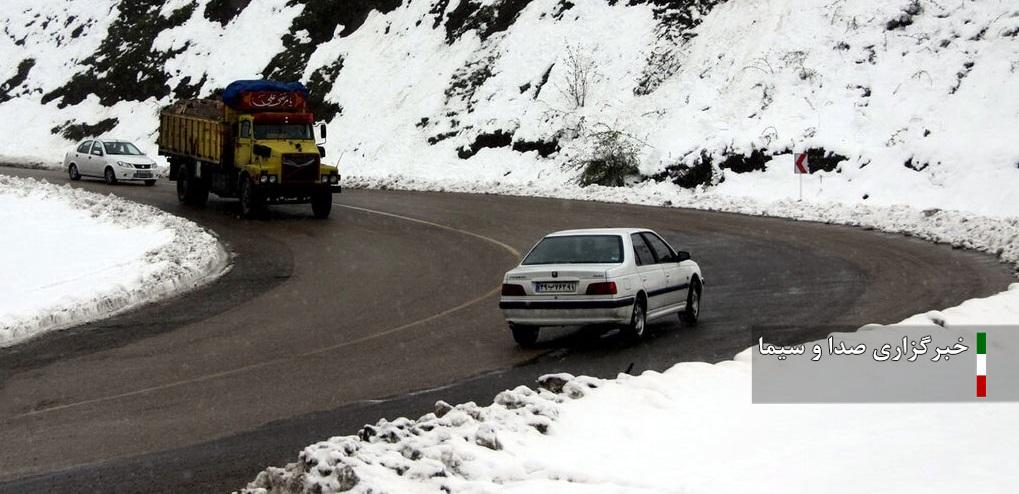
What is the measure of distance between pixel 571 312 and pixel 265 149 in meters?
16.4

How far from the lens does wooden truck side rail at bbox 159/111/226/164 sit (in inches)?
1105

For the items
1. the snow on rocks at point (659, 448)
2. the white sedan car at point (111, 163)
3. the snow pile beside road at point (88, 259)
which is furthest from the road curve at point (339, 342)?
the white sedan car at point (111, 163)

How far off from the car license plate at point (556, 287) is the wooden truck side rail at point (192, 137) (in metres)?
17.6

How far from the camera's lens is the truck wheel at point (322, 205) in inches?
1091

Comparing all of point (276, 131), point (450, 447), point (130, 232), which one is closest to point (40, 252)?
point (130, 232)

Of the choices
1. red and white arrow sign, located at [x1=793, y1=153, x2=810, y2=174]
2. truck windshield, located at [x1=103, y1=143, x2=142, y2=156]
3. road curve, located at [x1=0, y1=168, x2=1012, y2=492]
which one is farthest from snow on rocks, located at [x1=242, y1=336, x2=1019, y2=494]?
truck windshield, located at [x1=103, y1=143, x2=142, y2=156]

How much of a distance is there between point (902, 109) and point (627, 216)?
10.4m

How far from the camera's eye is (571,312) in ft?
39.3

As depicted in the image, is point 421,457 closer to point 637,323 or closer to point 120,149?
point 637,323

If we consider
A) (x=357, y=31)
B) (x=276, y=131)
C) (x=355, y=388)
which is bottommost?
(x=355, y=388)

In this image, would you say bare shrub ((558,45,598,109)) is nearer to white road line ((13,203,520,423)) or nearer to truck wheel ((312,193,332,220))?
truck wheel ((312,193,332,220))

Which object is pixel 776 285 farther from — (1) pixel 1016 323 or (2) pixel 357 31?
(2) pixel 357 31

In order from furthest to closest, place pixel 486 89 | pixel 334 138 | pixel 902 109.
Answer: pixel 334 138 → pixel 486 89 → pixel 902 109

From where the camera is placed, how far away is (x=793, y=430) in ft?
24.3
